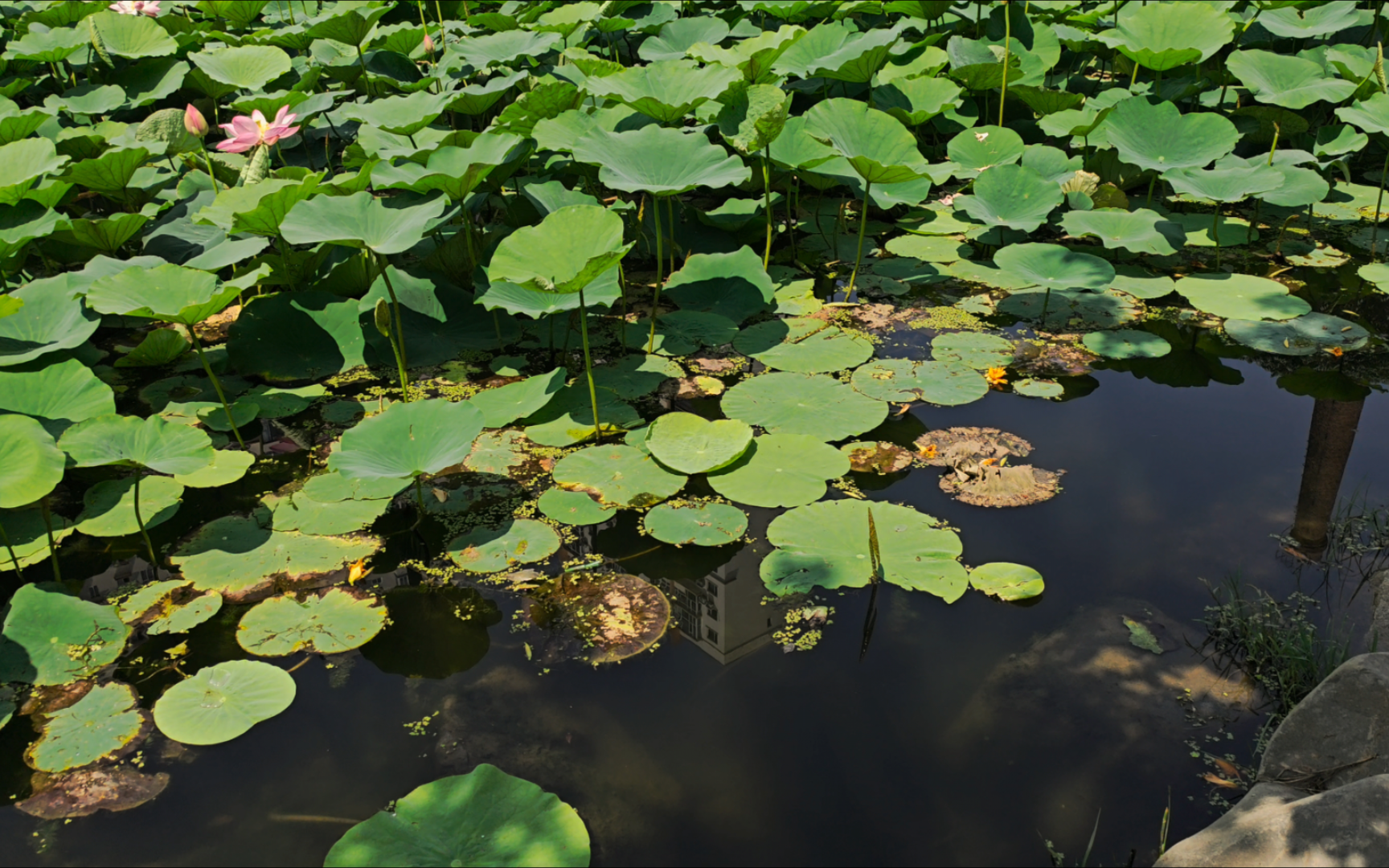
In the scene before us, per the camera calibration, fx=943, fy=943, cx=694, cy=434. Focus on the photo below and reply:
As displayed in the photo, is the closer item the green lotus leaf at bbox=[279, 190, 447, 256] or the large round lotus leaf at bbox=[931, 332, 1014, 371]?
the green lotus leaf at bbox=[279, 190, 447, 256]

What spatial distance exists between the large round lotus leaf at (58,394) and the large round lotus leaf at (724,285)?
1912 millimetres

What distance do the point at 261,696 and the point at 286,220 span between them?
4.97ft

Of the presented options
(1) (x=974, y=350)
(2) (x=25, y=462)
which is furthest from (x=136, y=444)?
(1) (x=974, y=350)

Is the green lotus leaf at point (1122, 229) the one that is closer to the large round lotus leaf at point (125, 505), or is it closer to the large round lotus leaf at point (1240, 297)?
the large round lotus leaf at point (1240, 297)

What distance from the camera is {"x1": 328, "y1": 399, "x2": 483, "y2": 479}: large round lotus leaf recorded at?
91.0 inches

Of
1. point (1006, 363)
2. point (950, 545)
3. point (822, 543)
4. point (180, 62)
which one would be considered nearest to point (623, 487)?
point (822, 543)

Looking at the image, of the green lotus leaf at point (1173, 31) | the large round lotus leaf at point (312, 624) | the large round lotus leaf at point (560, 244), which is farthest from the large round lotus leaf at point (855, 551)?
the green lotus leaf at point (1173, 31)

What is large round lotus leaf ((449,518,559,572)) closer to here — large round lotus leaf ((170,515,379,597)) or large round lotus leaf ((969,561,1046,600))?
large round lotus leaf ((170,515,379,597))

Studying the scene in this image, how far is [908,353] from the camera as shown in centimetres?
328

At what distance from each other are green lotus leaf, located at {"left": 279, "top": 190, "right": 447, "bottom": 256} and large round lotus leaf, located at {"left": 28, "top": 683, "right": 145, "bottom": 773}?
1.37m

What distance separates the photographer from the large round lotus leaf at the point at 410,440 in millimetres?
2311

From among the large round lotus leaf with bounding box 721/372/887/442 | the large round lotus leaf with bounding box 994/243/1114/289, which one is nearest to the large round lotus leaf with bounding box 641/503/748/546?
the large round lotus leaf with bounding box 721/372/887/442

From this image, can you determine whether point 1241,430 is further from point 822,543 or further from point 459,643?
point 459,643

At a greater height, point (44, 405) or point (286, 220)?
point (286, 220)
